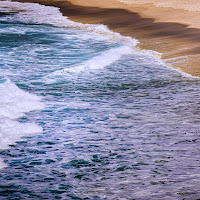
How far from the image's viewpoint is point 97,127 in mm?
7004

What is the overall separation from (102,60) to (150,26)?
715 cm

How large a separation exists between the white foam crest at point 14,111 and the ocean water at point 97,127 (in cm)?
2

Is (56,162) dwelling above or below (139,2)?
below

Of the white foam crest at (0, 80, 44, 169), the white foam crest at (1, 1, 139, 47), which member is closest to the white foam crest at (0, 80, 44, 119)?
the white foam crest at (0, 80, 44, 169)

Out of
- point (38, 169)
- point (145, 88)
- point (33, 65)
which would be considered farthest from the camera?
point (33, 65)

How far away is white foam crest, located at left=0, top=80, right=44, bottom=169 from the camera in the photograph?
646cm

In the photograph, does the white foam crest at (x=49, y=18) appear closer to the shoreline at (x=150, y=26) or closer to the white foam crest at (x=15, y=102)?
the shoreline at (x=150, y=26)

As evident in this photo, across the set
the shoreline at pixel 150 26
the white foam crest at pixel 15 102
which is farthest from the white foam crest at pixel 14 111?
the shoreline at pixel 150 26

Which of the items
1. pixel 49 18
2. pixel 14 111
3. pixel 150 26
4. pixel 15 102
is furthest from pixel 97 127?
pixel 49 18

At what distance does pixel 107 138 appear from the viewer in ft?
21.2

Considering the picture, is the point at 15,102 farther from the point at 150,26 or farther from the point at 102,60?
the point at 150,26

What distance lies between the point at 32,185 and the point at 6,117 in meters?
2.86

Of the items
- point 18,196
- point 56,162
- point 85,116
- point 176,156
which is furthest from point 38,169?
point 85,116

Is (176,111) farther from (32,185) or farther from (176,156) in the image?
(32,185)
